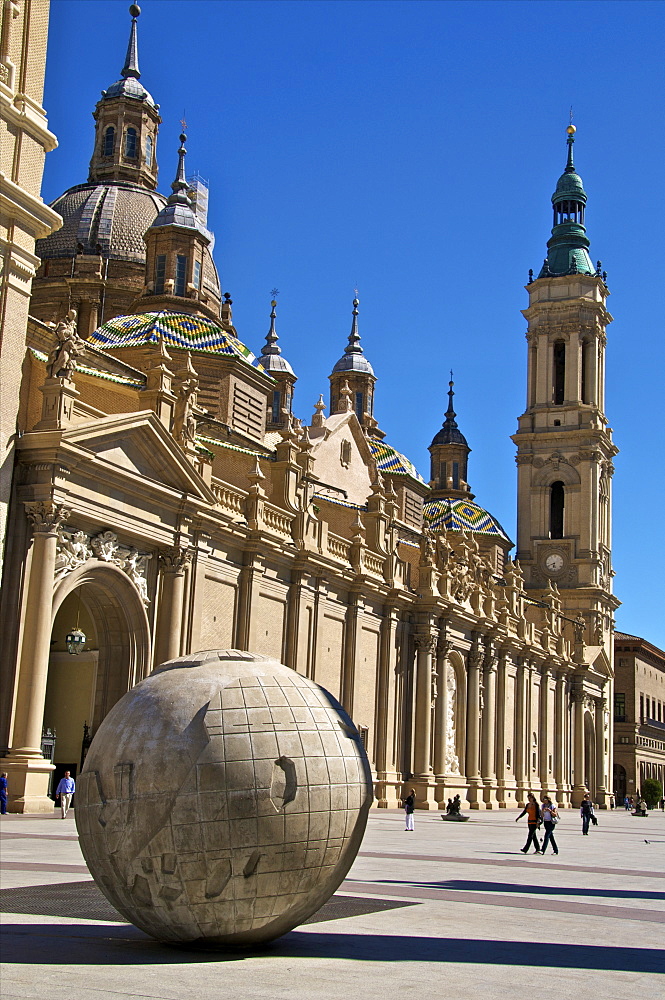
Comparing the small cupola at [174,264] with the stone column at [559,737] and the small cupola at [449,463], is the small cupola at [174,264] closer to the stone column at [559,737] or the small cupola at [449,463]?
the stone column at [559,737]

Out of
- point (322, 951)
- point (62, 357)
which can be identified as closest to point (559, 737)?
point (62, 357)

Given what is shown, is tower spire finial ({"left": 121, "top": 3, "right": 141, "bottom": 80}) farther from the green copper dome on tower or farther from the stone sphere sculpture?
the stone sphere sculpture

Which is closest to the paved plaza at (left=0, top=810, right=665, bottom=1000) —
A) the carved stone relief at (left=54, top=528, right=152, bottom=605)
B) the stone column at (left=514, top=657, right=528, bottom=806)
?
the carved stone relief at (left=54, top=528, right=152, bottom=605)

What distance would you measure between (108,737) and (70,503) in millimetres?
18759

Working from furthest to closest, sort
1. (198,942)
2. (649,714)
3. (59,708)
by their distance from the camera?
1. (649,714)
2. (59,708)
3. (198,942)

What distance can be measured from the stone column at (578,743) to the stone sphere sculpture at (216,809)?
69.5 metres

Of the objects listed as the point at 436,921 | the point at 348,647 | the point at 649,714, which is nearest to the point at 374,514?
the point at 348,647

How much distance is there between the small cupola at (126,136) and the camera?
6003 centimetres

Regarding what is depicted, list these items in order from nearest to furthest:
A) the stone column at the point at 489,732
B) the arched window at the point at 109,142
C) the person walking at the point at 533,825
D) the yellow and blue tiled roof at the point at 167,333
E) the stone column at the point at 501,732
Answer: the person walking at the point at 533,825, the yellow and blue tiled roof at the point at 167,333, the stone column at the point at 489,732, the stone column at the point at 501,732, the arched window at the point at 109,142

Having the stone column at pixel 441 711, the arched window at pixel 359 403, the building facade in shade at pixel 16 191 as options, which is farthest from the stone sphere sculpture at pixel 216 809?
the arched window at pixel 359 403

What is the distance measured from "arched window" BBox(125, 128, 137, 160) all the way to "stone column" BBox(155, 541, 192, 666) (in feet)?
112

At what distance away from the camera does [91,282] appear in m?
53.8

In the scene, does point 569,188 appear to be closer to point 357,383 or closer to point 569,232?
point 569,232

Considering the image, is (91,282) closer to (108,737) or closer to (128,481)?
(128,481)
